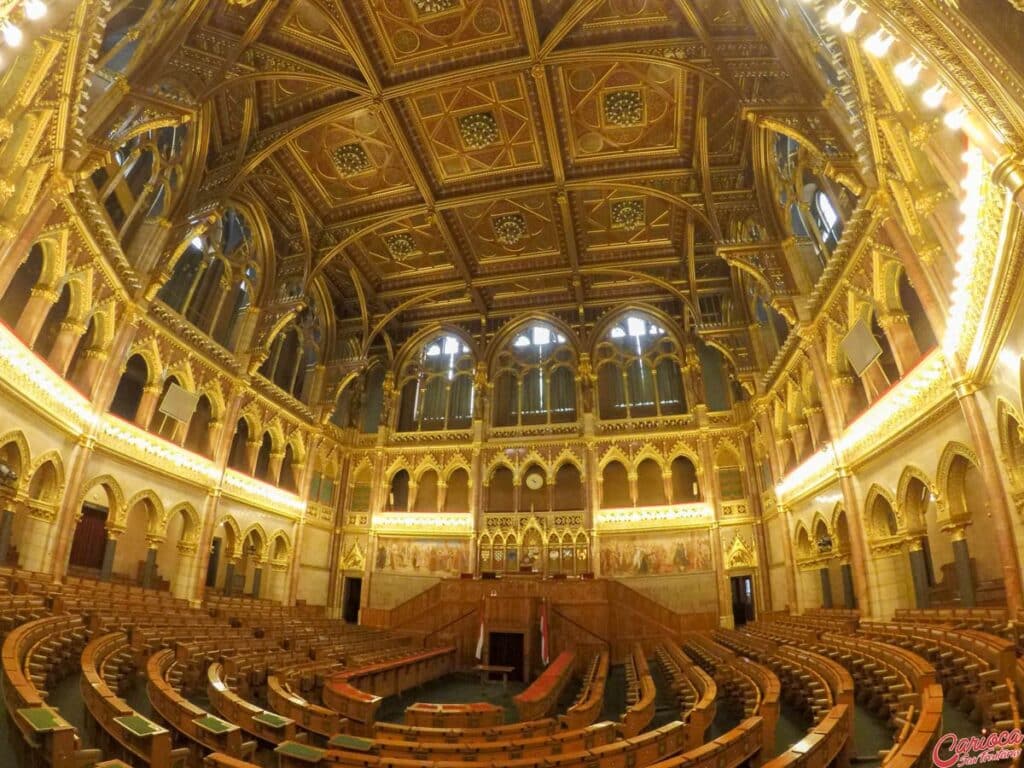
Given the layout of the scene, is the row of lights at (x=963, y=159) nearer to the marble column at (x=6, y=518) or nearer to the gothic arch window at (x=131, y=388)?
the marble column at (x=6, y=518)

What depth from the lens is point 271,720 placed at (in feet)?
19.2

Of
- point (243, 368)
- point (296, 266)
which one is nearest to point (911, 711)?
point (243, 368)

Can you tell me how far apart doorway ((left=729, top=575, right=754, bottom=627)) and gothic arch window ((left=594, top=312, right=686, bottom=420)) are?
8072mm

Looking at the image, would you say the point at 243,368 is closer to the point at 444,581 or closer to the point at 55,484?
the point at 55,484

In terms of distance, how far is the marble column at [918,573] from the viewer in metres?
13.2

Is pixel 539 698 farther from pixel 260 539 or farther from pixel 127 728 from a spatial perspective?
pixel 260 539

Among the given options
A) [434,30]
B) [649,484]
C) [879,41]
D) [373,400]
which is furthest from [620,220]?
[879,41]

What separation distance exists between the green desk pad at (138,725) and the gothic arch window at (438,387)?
2460 cm

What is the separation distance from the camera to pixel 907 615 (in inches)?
504

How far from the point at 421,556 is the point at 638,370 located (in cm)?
1425

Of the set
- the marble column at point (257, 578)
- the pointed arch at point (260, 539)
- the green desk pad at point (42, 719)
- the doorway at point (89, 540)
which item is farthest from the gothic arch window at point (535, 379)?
the green desk pad at point (42, 719)

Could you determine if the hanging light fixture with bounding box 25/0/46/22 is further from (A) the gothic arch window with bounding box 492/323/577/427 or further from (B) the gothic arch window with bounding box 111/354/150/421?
(A) the gothic arch window with bounding box 492/323/577/427

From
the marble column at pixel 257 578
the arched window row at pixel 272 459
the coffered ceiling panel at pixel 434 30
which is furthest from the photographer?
the arched window row at pixel 272 459

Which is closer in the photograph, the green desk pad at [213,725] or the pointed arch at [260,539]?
the green desk pad at [213,725]
